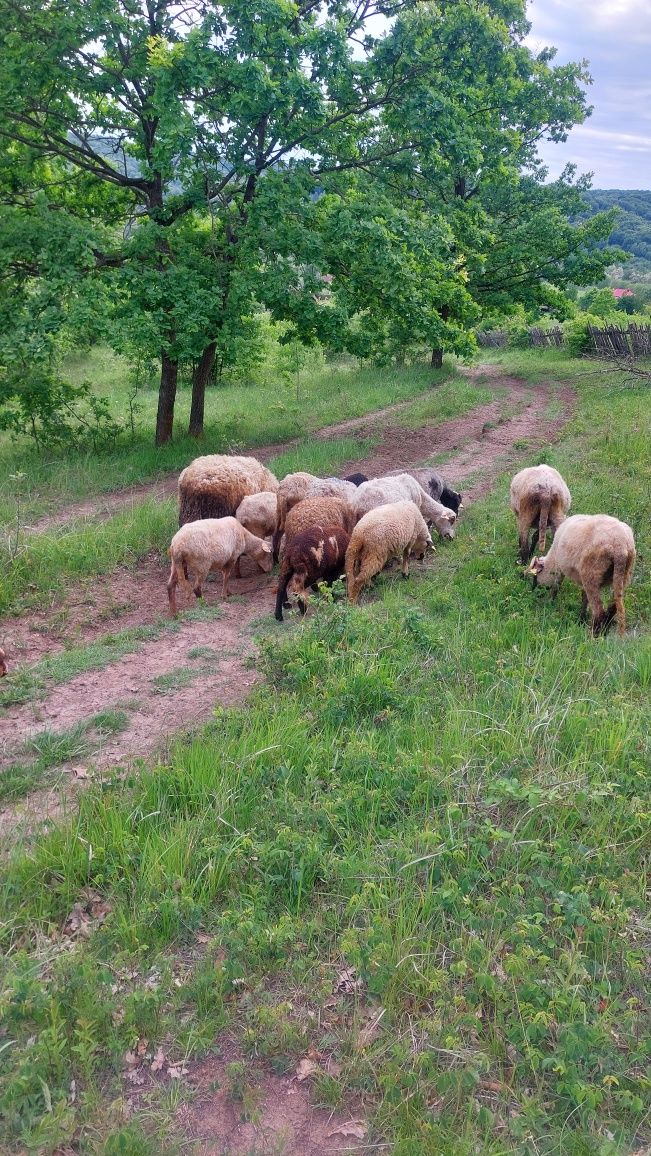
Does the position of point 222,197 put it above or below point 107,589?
above

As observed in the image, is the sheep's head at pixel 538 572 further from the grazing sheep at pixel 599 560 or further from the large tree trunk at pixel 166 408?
the large tree trunk at pixel 166 408

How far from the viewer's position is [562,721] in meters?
4.61

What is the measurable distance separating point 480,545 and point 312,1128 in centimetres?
669

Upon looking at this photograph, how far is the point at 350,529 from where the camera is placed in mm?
8555

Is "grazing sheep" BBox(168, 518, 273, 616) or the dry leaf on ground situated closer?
the dry leaf on ground

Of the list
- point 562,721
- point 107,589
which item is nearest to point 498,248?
point 107,589

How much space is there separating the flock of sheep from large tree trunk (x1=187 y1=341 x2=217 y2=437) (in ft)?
13.7

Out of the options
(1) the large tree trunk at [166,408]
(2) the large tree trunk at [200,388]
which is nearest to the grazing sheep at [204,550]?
(1) the large tree trunk at [166,408]

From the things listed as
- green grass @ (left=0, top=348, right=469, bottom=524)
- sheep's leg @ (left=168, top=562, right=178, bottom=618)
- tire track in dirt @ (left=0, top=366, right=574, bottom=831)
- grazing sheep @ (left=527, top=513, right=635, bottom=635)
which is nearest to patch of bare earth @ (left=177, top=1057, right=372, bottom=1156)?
tire track in dirt @ (left=0, top=366, right=574, bottom=831)

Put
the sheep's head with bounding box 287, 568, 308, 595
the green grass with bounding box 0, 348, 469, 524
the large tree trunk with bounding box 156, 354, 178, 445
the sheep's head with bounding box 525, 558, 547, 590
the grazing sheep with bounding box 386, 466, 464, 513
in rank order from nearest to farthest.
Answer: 1. the sheep's head with bounding box 525, 558, 547, 590
2. the sheep's head with bounding box 287, 568, 308, 595
3. the grazing sheep with bounding box 386, 466, 464, 513
4. the green grass with bounding box 0, 348, 469, 524
5. the large tree trunk with bounding box 156, 354, 178, 445

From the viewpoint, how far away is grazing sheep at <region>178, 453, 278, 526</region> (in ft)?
31.2

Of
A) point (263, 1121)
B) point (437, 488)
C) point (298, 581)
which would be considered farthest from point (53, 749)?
point (437, 488)

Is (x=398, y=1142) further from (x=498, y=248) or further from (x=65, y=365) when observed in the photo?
(x=65, y=365)

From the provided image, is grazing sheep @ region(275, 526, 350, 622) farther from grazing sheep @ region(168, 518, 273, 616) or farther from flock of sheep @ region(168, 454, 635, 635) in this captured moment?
grazing sheep @ region(168, 518, 273, 616)
